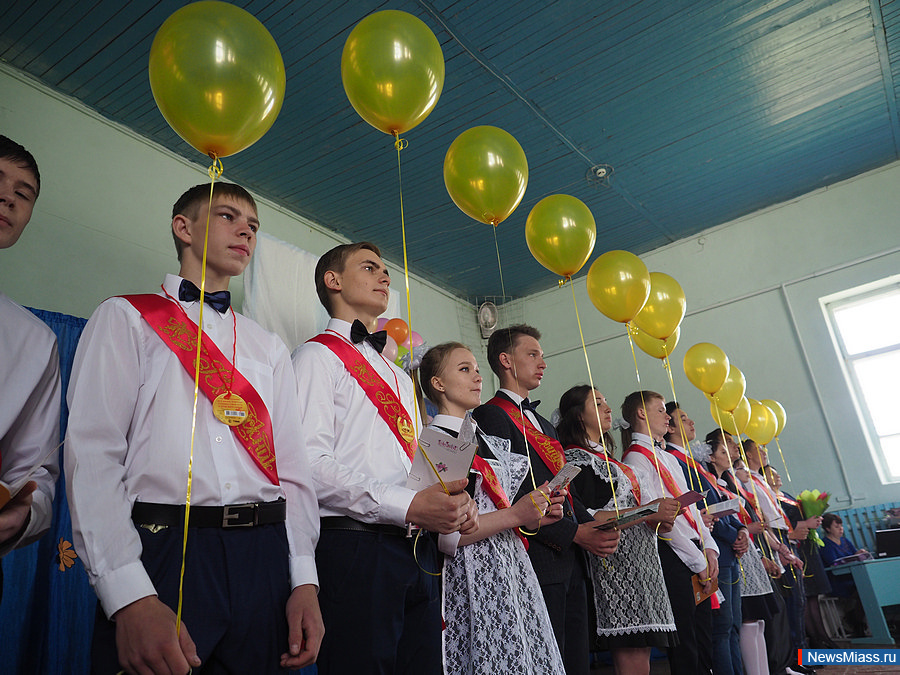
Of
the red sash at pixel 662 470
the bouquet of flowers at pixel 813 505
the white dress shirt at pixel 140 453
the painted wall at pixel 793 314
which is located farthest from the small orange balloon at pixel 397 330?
the bouquet of flowers at pixel 813 505

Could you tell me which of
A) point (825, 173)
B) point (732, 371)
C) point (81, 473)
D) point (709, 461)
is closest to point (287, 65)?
point (81, 473)

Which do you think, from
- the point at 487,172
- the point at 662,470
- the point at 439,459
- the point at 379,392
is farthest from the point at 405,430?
the point at 662,470

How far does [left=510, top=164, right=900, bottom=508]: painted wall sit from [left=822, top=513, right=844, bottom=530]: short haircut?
19cm

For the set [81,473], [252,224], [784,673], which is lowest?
[784,673]

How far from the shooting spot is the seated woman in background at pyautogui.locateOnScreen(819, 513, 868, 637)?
17.5ft

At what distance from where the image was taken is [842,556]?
17.6ft

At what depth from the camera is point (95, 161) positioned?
12.3 feet

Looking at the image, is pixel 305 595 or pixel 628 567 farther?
pixel 628 567

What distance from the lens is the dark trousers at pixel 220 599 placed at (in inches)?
42.4

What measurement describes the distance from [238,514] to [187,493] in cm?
10

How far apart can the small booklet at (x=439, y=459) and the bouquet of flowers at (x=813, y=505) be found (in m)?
→ 4.90

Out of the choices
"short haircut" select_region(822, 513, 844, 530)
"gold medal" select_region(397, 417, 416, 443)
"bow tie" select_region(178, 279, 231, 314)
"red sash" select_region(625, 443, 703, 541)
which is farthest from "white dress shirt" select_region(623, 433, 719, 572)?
"short haircut" select_region(822, 513, 844, 530)

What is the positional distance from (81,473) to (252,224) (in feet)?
2.60

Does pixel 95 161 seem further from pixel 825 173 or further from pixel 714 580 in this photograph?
pixel 825 173
